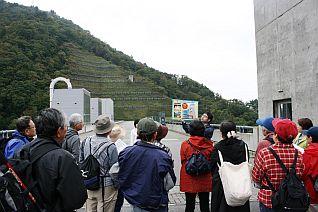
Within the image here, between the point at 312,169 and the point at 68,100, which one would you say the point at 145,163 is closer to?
the point at 312,169

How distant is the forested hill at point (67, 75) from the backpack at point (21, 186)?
3096 cm

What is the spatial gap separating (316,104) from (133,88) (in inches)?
3466

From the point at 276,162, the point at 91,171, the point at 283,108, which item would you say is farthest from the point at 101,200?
the point at 283,108

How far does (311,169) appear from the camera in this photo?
354 cm

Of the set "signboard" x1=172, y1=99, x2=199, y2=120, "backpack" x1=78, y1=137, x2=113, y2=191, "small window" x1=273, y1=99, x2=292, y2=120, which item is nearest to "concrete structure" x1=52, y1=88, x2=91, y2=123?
"signboard" x1=172, y1=99, x2=199, y2=120

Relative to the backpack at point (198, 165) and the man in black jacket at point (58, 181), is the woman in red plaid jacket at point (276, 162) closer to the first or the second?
the backpack at point (198, 165)

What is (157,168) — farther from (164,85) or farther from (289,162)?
(164,85)

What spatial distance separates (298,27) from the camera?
862 centimetres

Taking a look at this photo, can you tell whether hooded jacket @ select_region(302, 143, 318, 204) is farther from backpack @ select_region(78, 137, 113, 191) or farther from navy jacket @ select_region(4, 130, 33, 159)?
navy jacket @ select_region(4, 130, 33, 159)

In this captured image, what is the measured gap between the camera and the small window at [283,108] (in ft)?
31.3

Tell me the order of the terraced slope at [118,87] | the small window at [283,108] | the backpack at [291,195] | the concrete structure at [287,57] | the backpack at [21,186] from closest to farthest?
1. the backpack at [21,186]
2. the backpack at [291,195]
3. the concrete structure at [287,57]
4. the small window at [283,108]
5. the terraced slope at [118,87]

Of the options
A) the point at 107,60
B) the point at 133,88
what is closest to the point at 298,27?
the point at 133,88

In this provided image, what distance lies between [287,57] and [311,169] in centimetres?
643

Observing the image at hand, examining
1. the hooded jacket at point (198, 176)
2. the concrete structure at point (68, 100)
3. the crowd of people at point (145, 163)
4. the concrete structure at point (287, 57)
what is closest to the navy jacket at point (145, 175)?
the crowd of people at point (145, 163)
